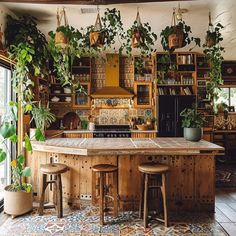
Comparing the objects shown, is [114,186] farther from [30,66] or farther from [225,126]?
[225,126]

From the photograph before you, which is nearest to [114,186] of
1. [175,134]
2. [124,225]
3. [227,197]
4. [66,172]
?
[124,225]

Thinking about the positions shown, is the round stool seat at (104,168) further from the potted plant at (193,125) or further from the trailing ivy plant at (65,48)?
the trailing ivy plant at (65,48)

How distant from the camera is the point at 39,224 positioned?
348 cm

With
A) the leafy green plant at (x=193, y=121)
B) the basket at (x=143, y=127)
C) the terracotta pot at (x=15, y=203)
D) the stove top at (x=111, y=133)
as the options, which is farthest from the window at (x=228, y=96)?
the terracotta pot at (x=15, y=203)

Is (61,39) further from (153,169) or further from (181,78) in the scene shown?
(181,78)

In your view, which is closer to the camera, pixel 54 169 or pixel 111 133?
pixel 54 169

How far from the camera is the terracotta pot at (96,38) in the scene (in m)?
3.48

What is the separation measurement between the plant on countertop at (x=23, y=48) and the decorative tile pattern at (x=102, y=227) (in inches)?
69.9

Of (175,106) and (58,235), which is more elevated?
(175,106)

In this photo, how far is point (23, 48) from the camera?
387 centimetres

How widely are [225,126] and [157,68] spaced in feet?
9.34

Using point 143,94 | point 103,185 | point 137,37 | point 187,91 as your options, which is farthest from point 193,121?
point 143,94

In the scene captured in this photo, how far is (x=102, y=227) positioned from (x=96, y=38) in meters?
2.41

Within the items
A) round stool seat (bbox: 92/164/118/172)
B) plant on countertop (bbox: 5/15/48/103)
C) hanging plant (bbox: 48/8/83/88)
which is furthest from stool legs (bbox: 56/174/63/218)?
hanging plant (bbox: 48/8/83/88)
